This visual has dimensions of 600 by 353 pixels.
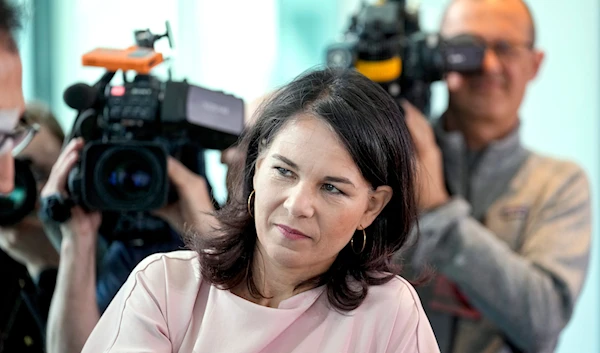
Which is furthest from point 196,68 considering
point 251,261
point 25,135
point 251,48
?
point 251,261

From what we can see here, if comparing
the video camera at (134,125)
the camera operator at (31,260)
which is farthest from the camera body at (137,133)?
the camera operator at (31,260)

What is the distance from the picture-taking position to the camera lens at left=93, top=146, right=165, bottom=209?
1161 mm

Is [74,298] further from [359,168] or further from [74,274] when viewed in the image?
[359,168]

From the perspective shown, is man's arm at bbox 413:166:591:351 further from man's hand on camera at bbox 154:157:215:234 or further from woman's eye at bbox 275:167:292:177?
woman's eye at bbox 275:167:292:177

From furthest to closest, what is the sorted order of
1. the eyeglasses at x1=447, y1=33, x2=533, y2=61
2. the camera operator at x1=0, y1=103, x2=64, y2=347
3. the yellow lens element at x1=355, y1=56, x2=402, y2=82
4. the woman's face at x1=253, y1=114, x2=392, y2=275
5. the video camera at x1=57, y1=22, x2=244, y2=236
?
the eyeglasses at x1=447, y1=33, x2=533, y2=61
the yellow lens element at x1=355, y1=56, x2=402, y2=82
the camera operator at x1=0, y1=103, x2=64, y2=347
the video camera at x1=57, y1=22, x2=244, y2=236
the woman's face at x1=253, y1=114, x2=392, y2=275

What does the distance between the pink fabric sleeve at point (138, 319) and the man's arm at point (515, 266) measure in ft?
2.48

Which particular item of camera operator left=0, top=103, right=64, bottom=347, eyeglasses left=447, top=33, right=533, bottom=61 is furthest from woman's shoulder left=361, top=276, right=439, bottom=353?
eyeglasses left=447, top=33, right=533, bottom=61

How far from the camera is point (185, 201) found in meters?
1.27

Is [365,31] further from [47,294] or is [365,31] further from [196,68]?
[196,68]

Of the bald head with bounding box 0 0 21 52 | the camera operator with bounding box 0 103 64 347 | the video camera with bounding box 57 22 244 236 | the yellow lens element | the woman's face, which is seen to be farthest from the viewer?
the yellow lens element

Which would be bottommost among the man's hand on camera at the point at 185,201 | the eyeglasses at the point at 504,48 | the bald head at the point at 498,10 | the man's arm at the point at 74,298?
the man's arm at the point at 74,298

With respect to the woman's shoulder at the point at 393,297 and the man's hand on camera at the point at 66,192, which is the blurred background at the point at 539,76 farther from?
the woman's shoulder at the point at 393,297

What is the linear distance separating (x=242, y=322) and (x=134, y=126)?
38 centimetres

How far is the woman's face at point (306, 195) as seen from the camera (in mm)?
897
